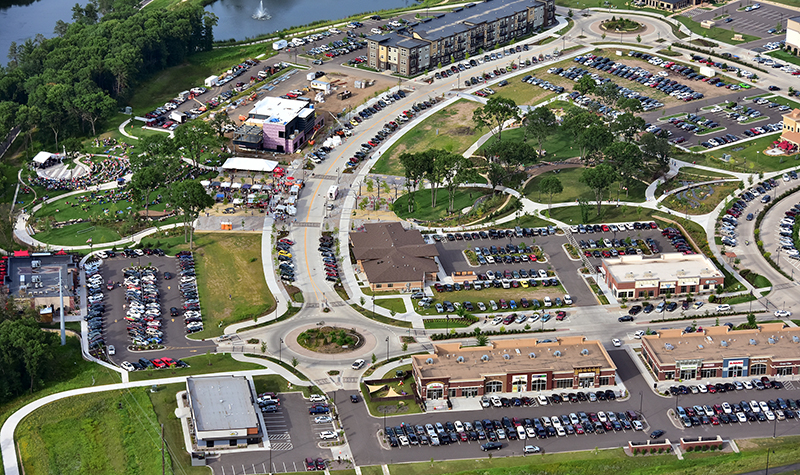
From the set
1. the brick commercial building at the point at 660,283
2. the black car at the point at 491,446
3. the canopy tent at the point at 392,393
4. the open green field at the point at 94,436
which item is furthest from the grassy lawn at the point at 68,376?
the brick commercial building at the point at 660,283

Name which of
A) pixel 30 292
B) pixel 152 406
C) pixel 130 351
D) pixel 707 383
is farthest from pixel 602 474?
pixel 30 292

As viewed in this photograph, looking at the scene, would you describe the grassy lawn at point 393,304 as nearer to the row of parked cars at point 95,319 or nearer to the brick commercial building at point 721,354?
the brick commercial building at point 721,354

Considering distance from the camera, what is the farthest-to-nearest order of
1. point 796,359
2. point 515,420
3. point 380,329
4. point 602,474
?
point 380,329 → point 796,359 → point 515,420 → point 602,474

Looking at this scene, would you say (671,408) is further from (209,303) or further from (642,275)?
(209,303)

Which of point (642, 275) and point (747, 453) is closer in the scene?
point (747, 453)

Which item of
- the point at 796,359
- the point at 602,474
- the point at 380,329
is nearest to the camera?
the point at 602,474

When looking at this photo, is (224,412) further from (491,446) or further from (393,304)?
(393,304)
